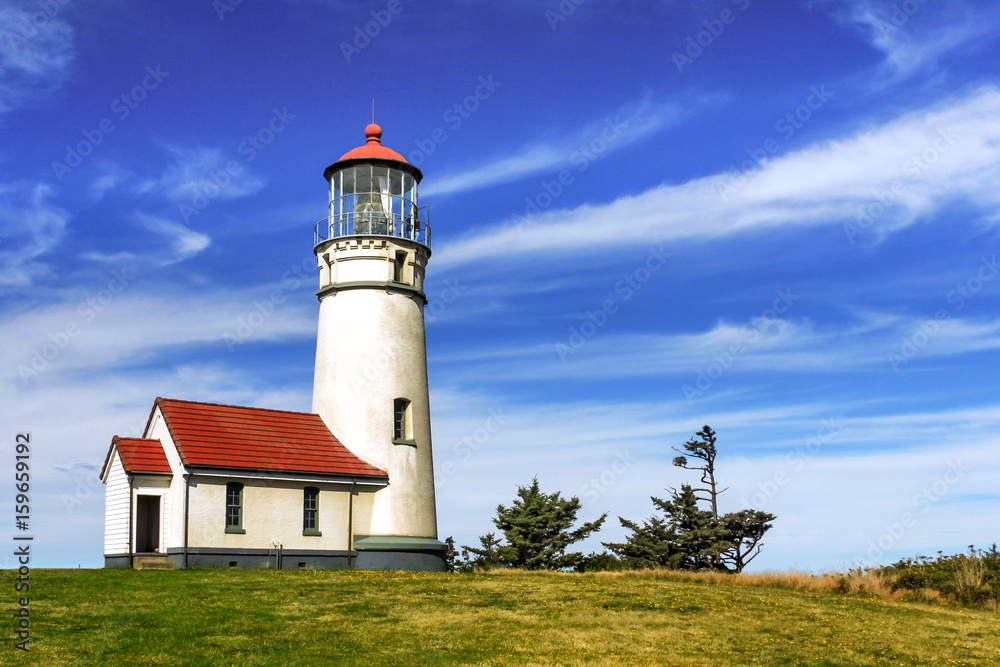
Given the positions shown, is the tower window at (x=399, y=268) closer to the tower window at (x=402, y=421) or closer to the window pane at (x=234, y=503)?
the tower window at (x=402, y=421)

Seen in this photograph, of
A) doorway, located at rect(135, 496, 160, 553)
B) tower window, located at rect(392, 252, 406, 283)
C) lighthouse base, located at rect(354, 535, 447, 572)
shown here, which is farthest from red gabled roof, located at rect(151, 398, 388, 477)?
tower window, located at rect(392, 252, 406, 283)

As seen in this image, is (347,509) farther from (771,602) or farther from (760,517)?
(760,517)

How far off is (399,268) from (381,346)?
2.88 m

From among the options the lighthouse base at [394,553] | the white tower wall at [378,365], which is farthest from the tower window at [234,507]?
the white tower wall at [378,365]

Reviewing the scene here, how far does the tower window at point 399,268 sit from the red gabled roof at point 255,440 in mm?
5534

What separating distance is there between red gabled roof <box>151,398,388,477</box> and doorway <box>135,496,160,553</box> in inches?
108

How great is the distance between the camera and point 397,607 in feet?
63.4

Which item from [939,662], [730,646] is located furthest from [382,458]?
[939,662]

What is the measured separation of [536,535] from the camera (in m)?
38.2

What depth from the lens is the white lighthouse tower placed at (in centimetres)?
3084

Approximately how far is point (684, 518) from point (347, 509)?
1420cm

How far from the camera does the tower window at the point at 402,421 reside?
3169 cm

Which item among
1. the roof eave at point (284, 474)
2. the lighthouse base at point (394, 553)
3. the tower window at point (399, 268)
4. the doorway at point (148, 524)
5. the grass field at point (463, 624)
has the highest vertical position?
the tower window at point (399, 268)

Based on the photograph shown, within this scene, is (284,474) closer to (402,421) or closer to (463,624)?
(402,421)
